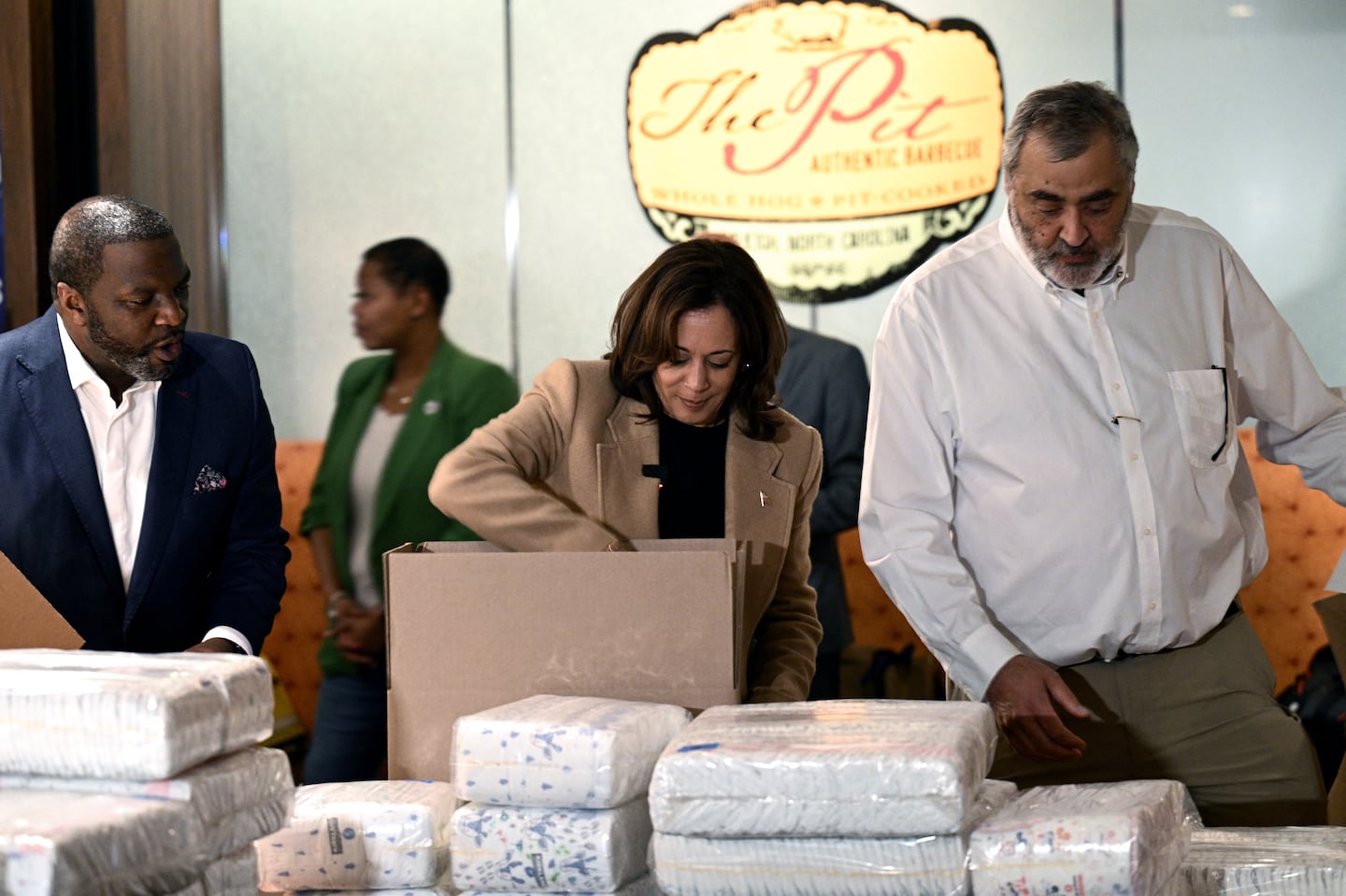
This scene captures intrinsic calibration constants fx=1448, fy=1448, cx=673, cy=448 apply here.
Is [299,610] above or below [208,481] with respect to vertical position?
below

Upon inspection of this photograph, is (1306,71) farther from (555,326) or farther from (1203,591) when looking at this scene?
(1203,591)

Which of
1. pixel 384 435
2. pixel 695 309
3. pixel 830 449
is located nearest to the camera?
pixel 695 309

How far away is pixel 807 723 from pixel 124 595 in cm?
112

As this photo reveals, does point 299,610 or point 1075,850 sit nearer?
point 1075,850

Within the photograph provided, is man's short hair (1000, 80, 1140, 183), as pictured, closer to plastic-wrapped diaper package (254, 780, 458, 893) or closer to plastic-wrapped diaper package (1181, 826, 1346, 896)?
plastic-wrapped diaper package (1181, 826, 1346, 896)

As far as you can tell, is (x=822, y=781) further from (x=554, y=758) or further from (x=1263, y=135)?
(x=1263, y=135)

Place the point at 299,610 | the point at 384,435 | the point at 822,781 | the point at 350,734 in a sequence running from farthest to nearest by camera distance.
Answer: the point at 299,610
the point at 384,435
the point at 350,734
the point at 822,781

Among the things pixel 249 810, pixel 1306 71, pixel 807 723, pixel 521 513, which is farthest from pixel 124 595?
pixel 1306 71

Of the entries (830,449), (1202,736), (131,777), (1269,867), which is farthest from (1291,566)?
(131,777)

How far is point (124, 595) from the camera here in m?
2.01

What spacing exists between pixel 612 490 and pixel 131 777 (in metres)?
1.00

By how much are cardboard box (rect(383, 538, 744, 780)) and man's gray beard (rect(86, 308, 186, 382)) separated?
59cm

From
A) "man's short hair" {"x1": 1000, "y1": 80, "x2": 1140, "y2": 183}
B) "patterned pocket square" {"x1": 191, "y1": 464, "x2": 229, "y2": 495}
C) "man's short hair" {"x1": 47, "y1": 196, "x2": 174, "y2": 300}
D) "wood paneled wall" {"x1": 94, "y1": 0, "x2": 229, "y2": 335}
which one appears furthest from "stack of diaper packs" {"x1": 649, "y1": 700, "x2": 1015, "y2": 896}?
"wood paneled wall" {"x1": 94, "y1": 0, "x2": 229, "y2": 335}

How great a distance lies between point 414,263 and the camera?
5043 millimetres
